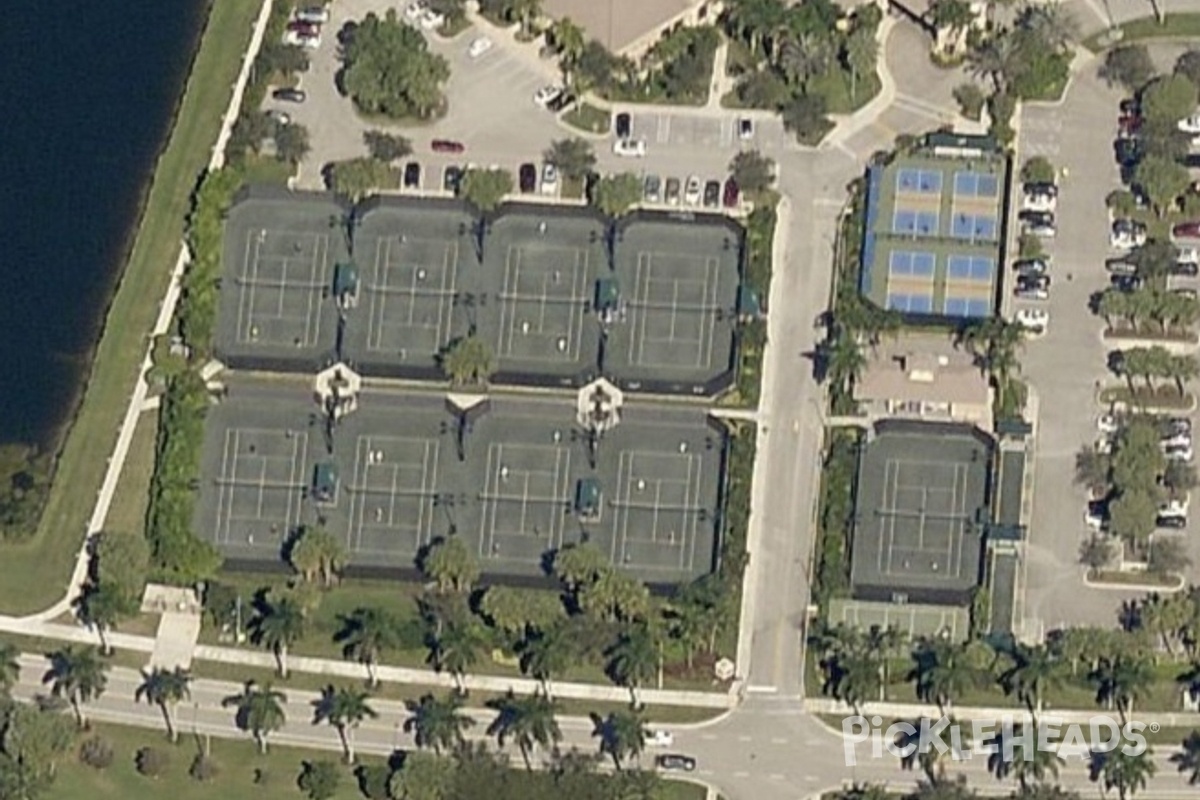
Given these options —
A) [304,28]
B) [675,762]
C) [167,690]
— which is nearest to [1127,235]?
[675,762]

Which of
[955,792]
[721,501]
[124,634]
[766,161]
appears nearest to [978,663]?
[955,792]

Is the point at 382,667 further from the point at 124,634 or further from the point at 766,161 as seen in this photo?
the point at 766,161

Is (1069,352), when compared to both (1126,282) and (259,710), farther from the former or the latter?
(259,710)

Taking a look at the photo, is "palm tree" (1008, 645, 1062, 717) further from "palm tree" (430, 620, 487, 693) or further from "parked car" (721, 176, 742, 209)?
"parked car" (721, 176, 742, 209)

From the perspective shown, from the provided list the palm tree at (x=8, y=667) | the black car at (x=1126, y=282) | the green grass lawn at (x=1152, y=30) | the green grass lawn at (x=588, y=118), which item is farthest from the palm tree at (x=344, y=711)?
the green grass lawn at (x=1152, y=30)

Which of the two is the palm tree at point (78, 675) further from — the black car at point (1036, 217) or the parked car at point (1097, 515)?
the black car at point (1036, 217)

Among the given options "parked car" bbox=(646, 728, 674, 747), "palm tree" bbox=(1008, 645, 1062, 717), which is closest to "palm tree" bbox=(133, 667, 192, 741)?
"parked car" bbox=(646, 728, 674, 747)
